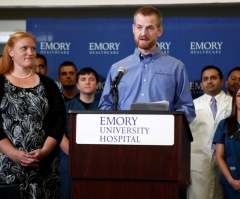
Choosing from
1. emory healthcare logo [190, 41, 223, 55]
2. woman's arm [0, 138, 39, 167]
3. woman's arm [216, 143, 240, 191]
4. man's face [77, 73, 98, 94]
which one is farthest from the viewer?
emory healthcare logo [190, 41, 223, 55]

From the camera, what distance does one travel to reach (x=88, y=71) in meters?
5.64

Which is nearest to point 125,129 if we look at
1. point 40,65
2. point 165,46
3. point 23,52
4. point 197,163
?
point 23,52

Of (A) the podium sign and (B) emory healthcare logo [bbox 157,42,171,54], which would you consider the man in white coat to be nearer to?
(B) emory healthcare logo [bbox 157,42,171,54]

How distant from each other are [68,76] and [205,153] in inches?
64.2

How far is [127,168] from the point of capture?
2.78 meters

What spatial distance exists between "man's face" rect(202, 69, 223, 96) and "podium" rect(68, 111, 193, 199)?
281cm

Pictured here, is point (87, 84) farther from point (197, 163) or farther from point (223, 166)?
point (223, 166)

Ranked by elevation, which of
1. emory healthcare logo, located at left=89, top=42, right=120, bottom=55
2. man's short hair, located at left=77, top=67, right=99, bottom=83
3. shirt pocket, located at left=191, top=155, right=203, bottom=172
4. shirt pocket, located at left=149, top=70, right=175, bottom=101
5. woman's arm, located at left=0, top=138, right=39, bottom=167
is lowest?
shirt pocket, located at left=191, top=155, right=203, bottom=172

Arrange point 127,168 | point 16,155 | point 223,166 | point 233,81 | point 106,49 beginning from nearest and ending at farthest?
point 127,168 < point 16,155 < point 223,166 < point 233,81 < point 106,49

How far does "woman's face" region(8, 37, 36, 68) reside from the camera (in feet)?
12.3

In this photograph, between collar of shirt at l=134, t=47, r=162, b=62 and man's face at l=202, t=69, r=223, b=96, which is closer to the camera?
collar of shirt at l=134, t=47, r=162, b=62

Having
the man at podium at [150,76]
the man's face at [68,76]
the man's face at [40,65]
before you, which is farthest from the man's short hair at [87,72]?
the man at podium at [150,76]

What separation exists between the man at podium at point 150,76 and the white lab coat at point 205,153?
174 centimetres

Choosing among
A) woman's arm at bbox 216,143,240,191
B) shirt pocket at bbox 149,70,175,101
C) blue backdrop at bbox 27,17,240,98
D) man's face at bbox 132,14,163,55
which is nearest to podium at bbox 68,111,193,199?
shirt pocket at bbox 149,70,175,101
